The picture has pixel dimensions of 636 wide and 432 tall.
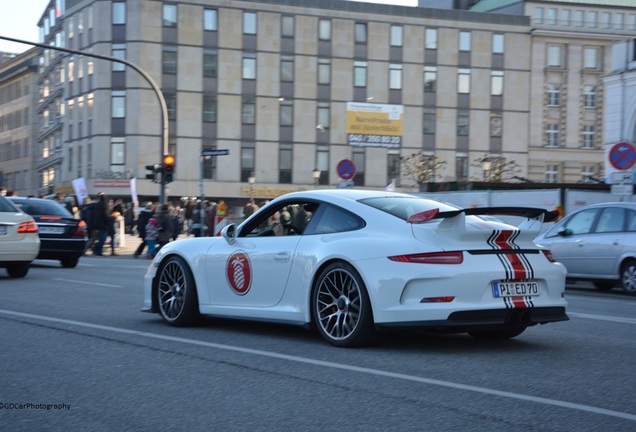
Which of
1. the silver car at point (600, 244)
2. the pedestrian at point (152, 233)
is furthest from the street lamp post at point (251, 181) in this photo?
the silver car at point (600, 244)

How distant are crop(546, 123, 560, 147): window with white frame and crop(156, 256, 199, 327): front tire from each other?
2635 inches

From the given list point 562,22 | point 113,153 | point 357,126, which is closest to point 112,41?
point 113,153

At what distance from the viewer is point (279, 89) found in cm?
6762

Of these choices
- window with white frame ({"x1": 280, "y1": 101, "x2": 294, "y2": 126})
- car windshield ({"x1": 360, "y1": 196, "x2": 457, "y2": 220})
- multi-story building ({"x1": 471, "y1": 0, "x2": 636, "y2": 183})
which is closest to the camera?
car windshield ({"x1": 360, "y1": 196, "x2": 457, "y2": 220})

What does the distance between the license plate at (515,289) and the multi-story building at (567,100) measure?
66.7m

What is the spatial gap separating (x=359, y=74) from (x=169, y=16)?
13302mm

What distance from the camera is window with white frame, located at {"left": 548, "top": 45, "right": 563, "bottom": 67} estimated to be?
243 ft

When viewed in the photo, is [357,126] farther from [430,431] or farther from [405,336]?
[430,431]

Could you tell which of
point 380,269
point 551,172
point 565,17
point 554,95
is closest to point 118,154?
point 551,172

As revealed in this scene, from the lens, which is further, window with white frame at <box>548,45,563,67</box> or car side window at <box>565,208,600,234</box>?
window with white frame at <box>548,45,563,67</box>

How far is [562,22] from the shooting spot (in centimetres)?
7719

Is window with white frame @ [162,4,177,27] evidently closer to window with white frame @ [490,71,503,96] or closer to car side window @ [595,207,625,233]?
window with white frame @ [490,71,503,96]

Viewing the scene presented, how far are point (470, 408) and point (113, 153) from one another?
2417 inches

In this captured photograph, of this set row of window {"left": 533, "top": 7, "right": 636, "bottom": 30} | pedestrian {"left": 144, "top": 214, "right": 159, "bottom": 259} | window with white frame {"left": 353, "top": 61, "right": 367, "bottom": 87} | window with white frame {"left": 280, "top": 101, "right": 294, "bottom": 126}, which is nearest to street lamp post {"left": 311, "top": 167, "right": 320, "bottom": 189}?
window with white frame {"left": 280, "top": 101, "right": 294, "bottom": 126}
